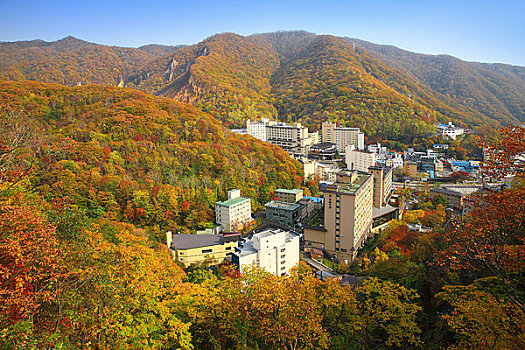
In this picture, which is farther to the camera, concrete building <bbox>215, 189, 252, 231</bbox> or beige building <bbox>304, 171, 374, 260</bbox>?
concrete building <bbox>215, 189, 252, 231</bbox>

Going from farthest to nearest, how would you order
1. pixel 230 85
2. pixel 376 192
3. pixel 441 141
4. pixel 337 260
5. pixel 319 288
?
pixel 230 85 < pixel 441 141 < pixel 376 192 < pixel 337 260 < pixel 319 288

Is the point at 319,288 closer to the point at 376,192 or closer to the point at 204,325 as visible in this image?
the point at 204,325

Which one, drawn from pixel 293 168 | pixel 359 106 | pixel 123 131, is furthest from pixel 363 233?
pixel 359 106

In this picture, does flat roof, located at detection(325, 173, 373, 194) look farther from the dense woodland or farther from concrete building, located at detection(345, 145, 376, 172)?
concrete building, located at detection(345, 145, 376, 172)

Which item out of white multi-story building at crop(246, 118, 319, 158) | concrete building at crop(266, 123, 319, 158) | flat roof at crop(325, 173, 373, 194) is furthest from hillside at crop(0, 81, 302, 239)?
white multi-story building at crop(246, 118, 319, 158)

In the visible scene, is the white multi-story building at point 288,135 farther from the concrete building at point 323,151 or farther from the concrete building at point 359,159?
the concrete building at point 359,159

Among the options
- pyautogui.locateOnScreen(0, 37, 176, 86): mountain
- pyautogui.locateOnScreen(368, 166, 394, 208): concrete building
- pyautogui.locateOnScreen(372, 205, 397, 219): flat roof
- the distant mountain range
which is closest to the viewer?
pyautogui.locateOnScreen(372, 205, 397, 219): flat roof

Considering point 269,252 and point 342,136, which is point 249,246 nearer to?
point 269,252

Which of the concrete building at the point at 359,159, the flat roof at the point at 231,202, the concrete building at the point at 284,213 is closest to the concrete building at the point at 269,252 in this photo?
the flat roof at the point at 231,202
